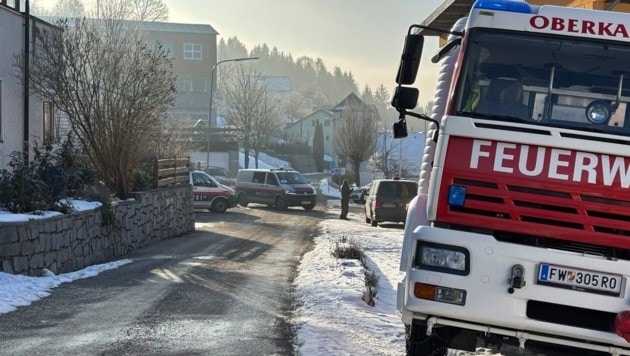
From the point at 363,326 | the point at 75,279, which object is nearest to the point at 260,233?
the point at 75,279

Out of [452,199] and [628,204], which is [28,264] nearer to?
[452,199]

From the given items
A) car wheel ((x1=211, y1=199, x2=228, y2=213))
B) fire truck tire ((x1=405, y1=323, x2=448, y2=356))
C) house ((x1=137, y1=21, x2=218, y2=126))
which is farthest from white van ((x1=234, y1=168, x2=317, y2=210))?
house ((x1=137, y1=21, x2=218, y2=126))

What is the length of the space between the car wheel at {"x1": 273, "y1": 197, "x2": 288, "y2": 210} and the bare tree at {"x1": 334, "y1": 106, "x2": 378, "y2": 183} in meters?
24.4

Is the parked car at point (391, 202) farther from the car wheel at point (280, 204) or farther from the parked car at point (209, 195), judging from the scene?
the car wheel at point (280, 204)

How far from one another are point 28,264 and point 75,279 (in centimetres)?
80

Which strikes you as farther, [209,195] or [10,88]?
[209,195]

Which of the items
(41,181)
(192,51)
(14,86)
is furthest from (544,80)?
(192,51)

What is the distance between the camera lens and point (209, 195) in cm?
2972

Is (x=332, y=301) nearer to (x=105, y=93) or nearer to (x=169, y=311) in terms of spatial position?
(x=169, y=311)

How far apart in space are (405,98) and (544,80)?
1114 millimetres

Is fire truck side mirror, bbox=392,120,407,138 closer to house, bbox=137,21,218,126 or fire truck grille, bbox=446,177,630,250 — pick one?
fire truck grille, bbox=446,177,630,250

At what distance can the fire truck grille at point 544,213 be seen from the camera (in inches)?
192

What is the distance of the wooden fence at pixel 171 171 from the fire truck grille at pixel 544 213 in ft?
50.1

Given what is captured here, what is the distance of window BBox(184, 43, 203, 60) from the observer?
7912 centimetres
